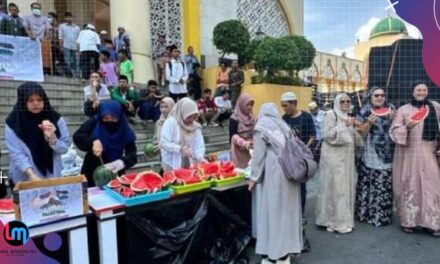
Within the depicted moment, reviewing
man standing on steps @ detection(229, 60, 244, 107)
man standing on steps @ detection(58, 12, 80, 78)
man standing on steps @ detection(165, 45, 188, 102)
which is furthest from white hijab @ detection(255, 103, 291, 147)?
man standing on steps @ detection(229, 60, 244, 107)

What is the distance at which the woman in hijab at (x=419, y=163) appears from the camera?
356 cm

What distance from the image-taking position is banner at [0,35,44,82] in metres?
5.24

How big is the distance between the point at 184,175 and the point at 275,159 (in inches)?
28.2

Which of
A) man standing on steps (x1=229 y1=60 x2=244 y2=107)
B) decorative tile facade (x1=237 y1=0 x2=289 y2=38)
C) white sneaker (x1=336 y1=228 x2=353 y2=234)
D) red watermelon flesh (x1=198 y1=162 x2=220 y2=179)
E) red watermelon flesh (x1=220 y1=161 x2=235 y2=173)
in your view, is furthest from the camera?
decorative tile facade (x1=237 y1=0 x2=289 y2=38)

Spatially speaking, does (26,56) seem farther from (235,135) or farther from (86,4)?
(86,4)

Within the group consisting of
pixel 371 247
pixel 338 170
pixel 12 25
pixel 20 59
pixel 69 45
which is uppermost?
pixel 12 25

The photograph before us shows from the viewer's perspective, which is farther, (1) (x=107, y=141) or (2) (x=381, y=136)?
(2) (x=381, y=136)

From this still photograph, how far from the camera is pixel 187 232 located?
2641 mm

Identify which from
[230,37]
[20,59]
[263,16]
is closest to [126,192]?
[20,59]

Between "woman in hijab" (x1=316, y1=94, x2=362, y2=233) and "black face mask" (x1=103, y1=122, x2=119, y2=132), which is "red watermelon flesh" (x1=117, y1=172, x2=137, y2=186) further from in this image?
"woman in hijab" (x1=316, y1=94, x2=362, y2=233)

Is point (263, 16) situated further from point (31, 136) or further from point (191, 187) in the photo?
point (31, 136)

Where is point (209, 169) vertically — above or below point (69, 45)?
below

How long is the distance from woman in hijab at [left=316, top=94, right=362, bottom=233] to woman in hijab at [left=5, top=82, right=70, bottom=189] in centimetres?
254

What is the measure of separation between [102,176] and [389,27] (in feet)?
12.0
